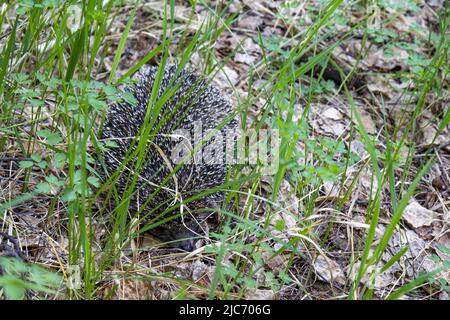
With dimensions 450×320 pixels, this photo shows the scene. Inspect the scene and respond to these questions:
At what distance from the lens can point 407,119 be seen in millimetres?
4621

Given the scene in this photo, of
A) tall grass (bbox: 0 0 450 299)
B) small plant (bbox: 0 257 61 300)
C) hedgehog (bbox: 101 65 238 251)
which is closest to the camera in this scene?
small plant (bbox: 0 257 61 300)

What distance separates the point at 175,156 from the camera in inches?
126

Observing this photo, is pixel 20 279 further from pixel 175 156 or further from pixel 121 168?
pixel 175 156

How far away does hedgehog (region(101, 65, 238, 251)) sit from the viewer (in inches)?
125

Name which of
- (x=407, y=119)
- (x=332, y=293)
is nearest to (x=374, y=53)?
(x=407, y=119)

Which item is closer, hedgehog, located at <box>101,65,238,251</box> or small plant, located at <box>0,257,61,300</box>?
small plant, located at <box>0,257,61,300</box>

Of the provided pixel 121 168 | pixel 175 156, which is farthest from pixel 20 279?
pixel 175 156

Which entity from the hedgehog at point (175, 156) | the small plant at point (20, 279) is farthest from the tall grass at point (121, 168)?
the small plant at point (20, 279)

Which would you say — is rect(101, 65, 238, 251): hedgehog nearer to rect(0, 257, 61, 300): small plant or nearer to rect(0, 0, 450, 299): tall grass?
rect(0, 0, 450, 299): tall grass

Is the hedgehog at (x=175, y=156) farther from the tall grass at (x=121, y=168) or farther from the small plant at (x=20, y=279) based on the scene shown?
the small plant at (x=20, y=279)

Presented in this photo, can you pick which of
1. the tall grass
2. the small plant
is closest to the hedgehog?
the tall grass
